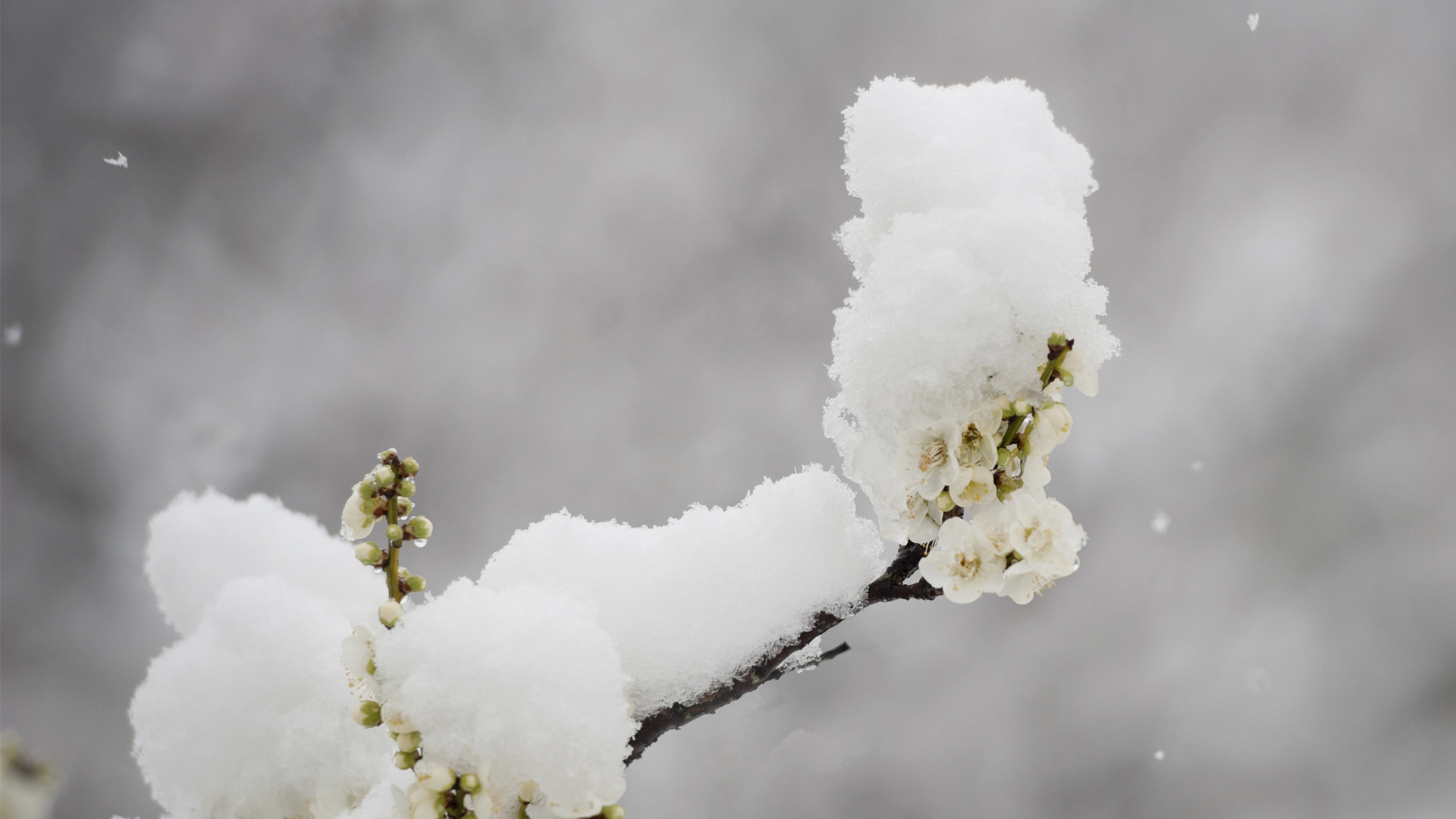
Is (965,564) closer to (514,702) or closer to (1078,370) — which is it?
(1078,370)

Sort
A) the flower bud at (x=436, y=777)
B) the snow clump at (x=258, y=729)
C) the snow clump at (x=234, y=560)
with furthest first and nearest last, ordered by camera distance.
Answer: the snow clump at (x=234, y=560)
the snow clump at (x=258, y=729)
the flower bud at (x=436, y=777)

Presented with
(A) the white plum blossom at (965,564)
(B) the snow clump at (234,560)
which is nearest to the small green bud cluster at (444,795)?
(A) the white plum blossom at (965,564)

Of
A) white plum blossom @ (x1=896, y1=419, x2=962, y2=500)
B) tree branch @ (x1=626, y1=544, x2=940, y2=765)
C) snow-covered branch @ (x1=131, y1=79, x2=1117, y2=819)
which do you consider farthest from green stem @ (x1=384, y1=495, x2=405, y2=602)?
white plum blossom @ (x1=896, y1=419, x2=962, y2=500)

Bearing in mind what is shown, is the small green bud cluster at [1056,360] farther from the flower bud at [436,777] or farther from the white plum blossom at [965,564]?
the flower bud at [436,777]

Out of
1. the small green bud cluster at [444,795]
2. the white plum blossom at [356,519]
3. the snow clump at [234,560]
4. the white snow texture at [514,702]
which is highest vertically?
the snow clump at [234,560]

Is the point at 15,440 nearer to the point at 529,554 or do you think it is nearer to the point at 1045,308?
the point at 529,554

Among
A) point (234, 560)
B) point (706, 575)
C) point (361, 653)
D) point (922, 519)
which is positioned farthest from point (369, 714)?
point (234, 560)
